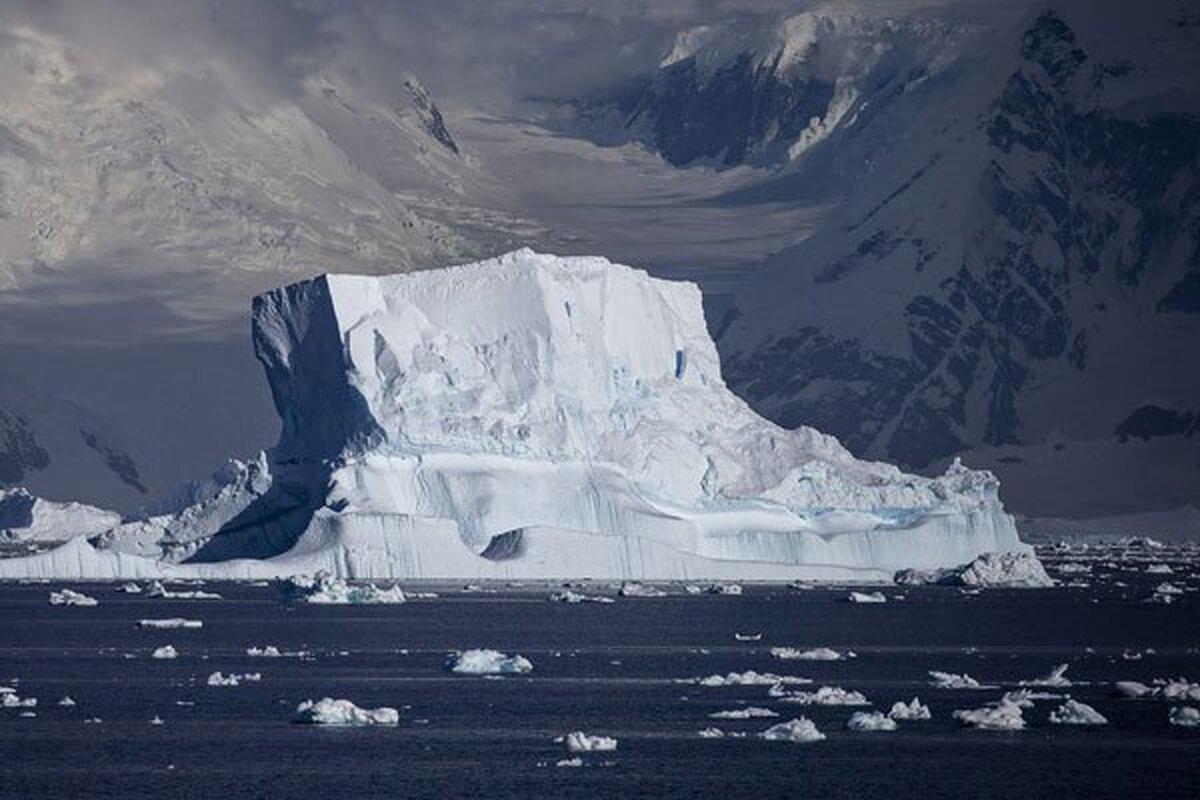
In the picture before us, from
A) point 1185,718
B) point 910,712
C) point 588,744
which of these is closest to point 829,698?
point 910,712

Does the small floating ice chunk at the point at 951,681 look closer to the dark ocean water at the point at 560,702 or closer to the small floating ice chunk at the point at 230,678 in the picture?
the dark ocean water at the point at 560,702

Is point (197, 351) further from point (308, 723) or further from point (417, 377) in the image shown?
point (308, 723)

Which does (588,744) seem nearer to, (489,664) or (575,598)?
(489,664)

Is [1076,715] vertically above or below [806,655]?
below

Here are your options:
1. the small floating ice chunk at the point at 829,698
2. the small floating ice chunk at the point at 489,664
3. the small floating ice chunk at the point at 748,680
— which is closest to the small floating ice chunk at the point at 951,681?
the small floating ice chunk at the point at 748,680

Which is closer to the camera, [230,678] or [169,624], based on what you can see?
[230,678]

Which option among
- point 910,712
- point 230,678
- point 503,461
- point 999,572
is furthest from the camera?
point 999,572
